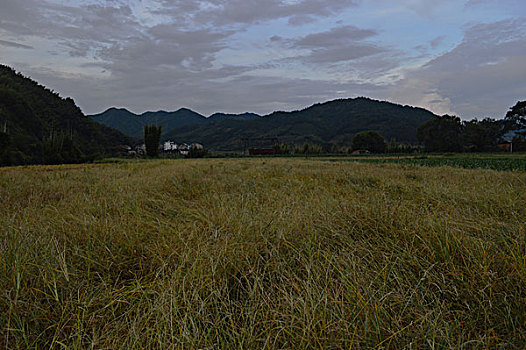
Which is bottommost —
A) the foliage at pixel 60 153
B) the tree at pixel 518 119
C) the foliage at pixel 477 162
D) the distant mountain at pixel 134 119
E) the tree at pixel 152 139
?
the foliage at pixel 477 162

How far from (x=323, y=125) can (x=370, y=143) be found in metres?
33.7

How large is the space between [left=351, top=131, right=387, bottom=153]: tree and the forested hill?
121 feet

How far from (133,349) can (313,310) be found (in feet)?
2.22

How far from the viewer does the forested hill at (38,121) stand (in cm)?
2458

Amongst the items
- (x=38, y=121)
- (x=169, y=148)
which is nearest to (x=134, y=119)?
(x=169, y=148)

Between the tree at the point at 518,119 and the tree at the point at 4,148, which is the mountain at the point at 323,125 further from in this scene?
the tree at the point at 4,148

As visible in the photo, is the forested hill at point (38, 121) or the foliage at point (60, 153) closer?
the foliage at point (60, 153)

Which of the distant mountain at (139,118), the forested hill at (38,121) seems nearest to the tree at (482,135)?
the forested hill at (38,121)

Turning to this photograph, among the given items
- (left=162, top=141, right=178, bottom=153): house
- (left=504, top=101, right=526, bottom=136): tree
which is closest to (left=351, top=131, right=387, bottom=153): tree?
(left=504, top=101, right=526, bottom=136): tree

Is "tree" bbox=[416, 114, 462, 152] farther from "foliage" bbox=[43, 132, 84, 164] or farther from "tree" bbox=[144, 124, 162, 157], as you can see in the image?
"foliage" bbox=[43, 132, 84, 164]

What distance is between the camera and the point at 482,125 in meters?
45.2

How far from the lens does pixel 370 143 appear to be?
4766 centimetres

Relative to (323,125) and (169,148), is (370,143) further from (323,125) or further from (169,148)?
(169,148)

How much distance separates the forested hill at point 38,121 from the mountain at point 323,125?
36.3 metres
